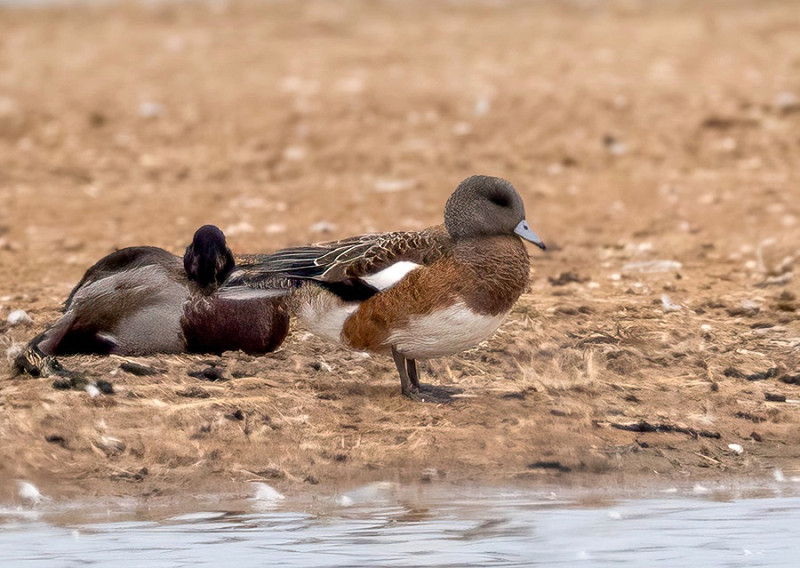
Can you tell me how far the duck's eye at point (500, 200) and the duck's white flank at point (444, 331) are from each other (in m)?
0.49

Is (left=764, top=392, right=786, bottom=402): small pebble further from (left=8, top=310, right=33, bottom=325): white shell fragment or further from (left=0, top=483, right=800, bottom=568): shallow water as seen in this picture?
(left=8, top=310, right=33, bottom=325): white shell fragment

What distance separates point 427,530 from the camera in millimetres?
6055

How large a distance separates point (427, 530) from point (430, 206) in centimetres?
601

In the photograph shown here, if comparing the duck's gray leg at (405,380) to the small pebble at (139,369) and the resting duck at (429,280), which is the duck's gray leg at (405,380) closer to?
the resting duck at (429,280)

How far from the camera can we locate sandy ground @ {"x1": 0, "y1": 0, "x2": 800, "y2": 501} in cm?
689

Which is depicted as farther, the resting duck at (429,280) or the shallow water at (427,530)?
the resting duck at (429,280)

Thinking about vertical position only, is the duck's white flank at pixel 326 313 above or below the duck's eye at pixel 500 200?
below

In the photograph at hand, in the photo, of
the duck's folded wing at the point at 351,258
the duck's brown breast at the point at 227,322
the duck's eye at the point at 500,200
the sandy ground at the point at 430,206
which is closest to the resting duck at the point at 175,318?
the duck's brown breast at the point at 227,322

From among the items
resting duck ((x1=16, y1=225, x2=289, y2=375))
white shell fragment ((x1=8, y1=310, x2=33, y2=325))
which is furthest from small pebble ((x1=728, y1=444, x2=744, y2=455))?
white shell fragment ((x1=8, y1=310, x2=33, y2=325))

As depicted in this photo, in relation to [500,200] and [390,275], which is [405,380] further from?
[500,200]

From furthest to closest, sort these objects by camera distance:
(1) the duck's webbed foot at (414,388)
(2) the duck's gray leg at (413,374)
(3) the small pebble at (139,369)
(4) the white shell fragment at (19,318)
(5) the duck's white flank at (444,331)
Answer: (4) the white shell fragment at (19,318) < (3) the small pebble at (139,369) < (2) the duck's gray leg at (413,374) < (1) the duck's webbed foot at (414,388) < (5) the duck's white flank at (444,331)

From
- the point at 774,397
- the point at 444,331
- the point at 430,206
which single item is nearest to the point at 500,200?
the point at 444,331

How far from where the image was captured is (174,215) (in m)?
11.7

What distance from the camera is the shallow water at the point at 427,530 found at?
5672 millimetres
